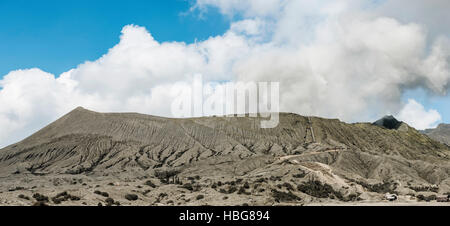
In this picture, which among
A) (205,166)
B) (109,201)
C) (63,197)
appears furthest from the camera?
(205,166)

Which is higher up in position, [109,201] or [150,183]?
[150,183]

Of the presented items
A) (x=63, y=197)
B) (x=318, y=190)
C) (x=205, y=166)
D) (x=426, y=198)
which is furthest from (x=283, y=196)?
(x=205, y=166)

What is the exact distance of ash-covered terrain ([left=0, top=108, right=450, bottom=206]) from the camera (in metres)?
66.9

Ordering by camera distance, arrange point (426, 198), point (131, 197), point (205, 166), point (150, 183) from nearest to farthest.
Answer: point (131, 197), point (426, 198), point (150, 183), point (205, 166)

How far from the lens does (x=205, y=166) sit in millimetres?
117625

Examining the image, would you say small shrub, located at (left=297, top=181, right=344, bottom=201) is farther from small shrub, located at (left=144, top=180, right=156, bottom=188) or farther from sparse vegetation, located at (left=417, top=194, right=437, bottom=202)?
small shrub, located at (left=144, top=180, right=156, bottom=188)

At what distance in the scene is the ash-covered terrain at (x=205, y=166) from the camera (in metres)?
66.9

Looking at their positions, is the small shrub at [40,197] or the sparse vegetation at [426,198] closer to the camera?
the small shrub at [40,197]

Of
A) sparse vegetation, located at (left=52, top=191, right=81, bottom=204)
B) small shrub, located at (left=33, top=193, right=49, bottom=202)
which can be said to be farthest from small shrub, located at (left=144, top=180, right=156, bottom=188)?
small shrub, located at (left=33, top=193, right=49, bottom=202)

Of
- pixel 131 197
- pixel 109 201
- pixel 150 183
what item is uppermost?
pixel 150 183

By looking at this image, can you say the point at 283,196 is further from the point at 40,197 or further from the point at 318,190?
the point at 40,197

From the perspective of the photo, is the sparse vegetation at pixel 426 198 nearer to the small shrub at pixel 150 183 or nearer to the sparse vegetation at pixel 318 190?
the sparse vegetation at pixel 318 190

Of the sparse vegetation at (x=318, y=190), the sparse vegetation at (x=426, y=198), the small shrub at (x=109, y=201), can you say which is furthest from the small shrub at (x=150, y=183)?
the sparse vegetation at (x=426, y=198)
